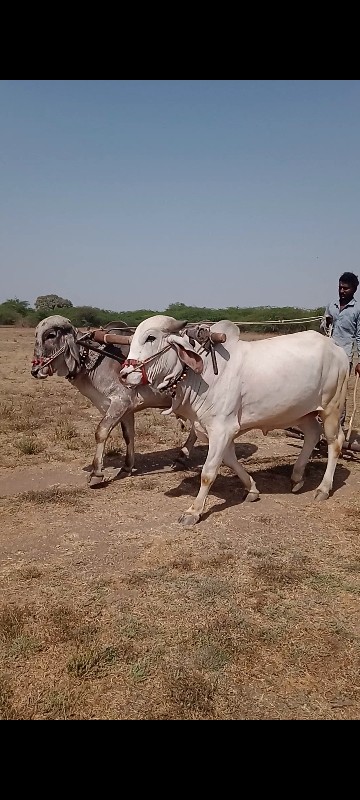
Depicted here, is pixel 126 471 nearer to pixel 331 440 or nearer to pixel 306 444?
pixel 306 444

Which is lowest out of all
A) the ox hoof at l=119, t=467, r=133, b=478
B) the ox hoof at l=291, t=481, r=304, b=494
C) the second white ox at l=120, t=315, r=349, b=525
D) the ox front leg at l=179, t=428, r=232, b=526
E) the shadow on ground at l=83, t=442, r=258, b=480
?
the shadow on ground at l=83, t=442, r=258, b=480

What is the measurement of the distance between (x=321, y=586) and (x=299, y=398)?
2.25 m

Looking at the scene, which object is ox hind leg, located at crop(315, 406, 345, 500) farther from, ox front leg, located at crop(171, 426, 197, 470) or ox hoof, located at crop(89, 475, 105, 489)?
ox hoof, located at crop(89, 475, 105, 489)

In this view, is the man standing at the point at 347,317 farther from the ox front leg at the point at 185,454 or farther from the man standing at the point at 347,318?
the ox front leg at the point at 185,454

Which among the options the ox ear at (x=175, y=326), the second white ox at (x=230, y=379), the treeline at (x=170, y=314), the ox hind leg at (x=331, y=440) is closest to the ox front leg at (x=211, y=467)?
the second white ox at (x=230, y=379)

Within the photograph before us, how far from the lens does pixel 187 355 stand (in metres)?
5.59

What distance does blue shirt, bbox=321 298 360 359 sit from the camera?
7.29m

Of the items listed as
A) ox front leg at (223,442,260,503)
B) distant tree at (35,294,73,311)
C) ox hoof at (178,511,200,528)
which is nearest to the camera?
ox hoof at (178,511,200,528)

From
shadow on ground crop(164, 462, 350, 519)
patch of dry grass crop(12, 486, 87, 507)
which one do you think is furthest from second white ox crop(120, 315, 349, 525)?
patch of dry grass crop(12, 486, 87, 507)

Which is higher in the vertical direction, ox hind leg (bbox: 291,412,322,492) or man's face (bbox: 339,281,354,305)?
man's face (bbox: 339,281,354,305)

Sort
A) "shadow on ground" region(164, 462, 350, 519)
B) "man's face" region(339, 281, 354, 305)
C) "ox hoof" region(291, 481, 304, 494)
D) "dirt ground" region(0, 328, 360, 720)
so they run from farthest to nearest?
"man's face" region(339, 281, 354, 305) → "ox hoof" region(291, 481, 304, 494) → "shadow on ground" region(164, 462, 350, 519) → "dirt ground" region(0, 328, 360, 720)

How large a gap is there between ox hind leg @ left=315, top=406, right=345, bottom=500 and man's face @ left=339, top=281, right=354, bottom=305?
5.69ft

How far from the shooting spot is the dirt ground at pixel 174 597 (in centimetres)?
314
